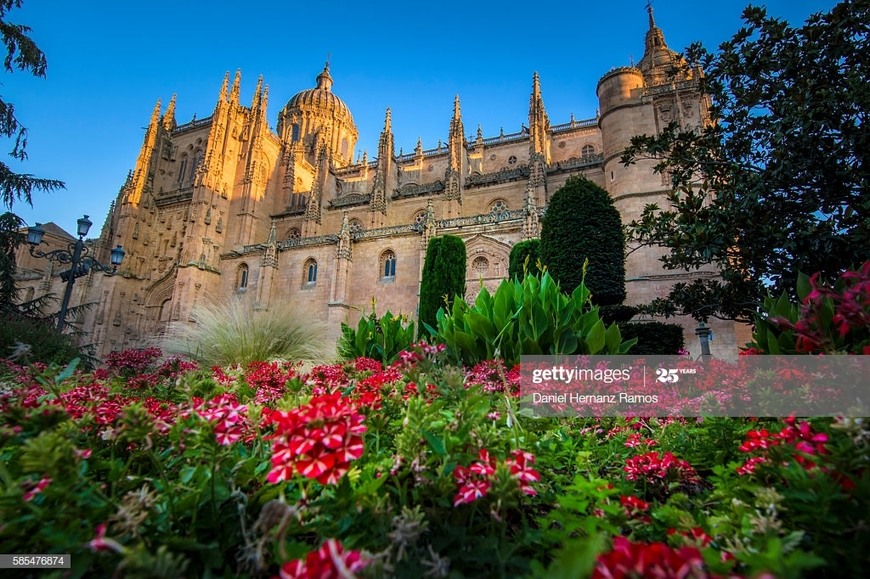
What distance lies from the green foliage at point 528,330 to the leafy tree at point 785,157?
2888 millimetres

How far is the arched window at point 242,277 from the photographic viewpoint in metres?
25.6

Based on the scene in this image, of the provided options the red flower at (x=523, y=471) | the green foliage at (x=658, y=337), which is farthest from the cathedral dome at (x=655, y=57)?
the red flower at (x=523, y=471)

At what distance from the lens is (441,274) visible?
15734 mm

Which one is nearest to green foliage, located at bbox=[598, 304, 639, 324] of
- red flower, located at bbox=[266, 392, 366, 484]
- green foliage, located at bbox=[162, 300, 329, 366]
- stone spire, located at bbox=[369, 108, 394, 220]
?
green foliage, located at bbox=[162, 300, 329, 366]

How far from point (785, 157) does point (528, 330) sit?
4667 millimetres

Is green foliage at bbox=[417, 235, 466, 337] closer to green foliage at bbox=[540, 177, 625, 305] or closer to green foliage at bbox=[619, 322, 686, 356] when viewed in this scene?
green foliage at bbox=[540, 177, 625, 305]

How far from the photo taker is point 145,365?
451cm

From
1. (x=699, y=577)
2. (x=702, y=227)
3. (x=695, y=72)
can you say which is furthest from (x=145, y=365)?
(x=695, y=72)

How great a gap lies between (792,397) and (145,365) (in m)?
5.82

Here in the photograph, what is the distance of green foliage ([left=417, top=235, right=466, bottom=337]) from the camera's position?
50.4 feet

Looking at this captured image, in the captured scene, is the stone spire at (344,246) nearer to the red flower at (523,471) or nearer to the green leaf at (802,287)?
the green leaf at (802,287)

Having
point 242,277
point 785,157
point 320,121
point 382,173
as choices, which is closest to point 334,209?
point 382,173

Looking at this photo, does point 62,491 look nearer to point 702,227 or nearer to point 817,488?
point 817,488

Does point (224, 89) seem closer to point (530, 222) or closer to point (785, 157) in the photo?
point (530, 222)
